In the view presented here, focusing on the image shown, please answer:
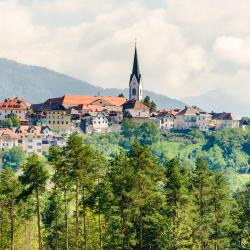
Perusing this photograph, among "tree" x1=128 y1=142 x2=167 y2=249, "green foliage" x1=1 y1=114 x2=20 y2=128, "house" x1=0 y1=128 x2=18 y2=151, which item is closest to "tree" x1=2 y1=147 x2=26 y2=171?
"house" x1=0 y1=128 x2=18 y2=151

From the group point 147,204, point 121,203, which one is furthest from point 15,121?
point 121,203

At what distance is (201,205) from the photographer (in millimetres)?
54844

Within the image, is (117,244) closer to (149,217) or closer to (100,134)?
(149,217)

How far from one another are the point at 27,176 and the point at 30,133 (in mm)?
135035

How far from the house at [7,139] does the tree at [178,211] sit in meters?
129

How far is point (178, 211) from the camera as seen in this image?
4944 centimetres

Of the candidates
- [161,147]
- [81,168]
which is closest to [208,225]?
[81,168]

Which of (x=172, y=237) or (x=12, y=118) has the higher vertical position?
(x=12, y=118)

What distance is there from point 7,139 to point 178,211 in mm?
132129

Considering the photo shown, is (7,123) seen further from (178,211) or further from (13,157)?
(178,211)

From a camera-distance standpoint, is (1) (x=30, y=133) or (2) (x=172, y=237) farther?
(1) (x=30, y=133)

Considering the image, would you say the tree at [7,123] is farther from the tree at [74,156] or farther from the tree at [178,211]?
the tree at [74,156]

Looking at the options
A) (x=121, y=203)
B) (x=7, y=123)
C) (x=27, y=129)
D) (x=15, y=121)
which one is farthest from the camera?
(x=15, y=121)

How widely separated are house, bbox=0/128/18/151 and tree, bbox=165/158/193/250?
5090 inches
